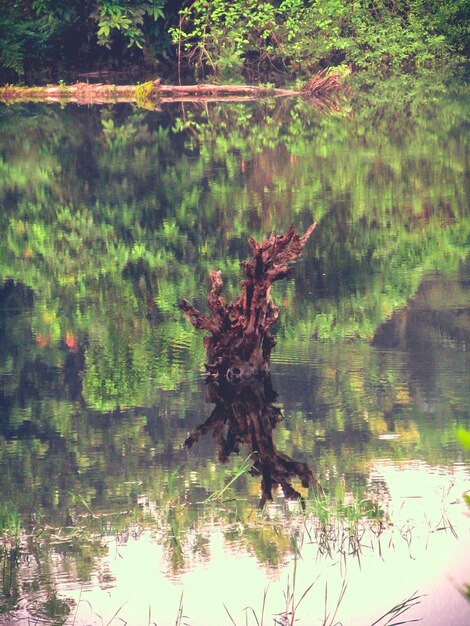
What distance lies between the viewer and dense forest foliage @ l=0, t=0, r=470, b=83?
1387 inches

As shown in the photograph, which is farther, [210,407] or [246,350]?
[246,350]

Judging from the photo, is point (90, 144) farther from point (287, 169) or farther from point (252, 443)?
point (252, 443)

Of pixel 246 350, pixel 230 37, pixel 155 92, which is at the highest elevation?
pixel 230 37

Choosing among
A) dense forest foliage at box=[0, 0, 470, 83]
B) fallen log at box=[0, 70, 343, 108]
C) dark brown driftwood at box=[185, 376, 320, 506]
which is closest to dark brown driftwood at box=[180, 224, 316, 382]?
dark brown driftwood at box=[185, 376, 320, 506]

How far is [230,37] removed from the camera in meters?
35.7

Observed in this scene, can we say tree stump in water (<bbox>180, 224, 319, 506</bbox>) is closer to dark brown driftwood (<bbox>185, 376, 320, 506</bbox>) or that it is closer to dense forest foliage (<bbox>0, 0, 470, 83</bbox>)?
dark brown driftwood (<bbox>185, 376, 320, 506</bbox>)

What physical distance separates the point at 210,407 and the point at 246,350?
62cm

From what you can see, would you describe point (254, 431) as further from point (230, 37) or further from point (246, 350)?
point (230, 37)

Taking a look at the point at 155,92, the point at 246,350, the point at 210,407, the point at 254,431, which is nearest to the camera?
the point at 254,431

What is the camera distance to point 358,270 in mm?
12508

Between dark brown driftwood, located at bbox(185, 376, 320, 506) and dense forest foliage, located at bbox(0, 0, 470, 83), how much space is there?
2698 cm

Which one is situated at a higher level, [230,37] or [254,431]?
[230,37]

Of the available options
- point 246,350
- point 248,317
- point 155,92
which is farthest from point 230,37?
point 248,317

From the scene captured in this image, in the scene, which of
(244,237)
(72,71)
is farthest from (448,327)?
(72,71)
